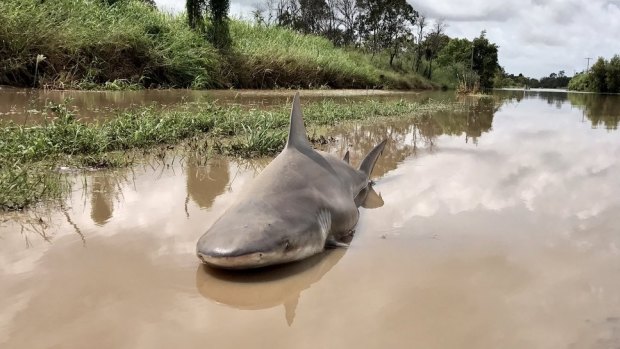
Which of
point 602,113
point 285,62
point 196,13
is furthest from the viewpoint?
point 285,62

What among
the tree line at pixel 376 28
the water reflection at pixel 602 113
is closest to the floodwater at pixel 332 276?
the water reflection at pixel 602 113

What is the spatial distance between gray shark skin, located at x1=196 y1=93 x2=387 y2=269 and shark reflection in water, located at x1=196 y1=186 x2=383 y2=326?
6 cm

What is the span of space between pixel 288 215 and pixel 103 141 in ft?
10.4

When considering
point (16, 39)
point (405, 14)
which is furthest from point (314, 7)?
point (16, 39)

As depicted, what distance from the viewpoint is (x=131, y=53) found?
13117 millimetres

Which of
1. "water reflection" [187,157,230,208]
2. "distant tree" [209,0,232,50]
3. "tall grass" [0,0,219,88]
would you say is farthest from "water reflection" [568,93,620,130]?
"distant tree" [209,0,232,50]

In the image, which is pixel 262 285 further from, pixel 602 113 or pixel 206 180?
pixel 602 113

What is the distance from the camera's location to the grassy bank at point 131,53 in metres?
10.3

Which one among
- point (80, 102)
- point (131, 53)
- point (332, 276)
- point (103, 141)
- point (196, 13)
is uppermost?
point (196, 13)

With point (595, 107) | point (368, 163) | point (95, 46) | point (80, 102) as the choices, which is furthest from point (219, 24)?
point (595, 107)

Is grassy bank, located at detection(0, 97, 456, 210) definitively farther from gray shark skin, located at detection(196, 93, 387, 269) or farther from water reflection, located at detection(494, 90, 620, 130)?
water reflection, located at detection(494, 90, 620, 130)

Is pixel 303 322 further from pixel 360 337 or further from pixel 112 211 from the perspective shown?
pixel 112 211

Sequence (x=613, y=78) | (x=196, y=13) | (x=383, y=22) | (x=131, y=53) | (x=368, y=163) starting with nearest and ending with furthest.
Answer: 1. (x=368, y=163)
2. (x=131, y=53)
3. (x=196, y=13)
4. (x=383, y=22)
5. (x=613, y=78)

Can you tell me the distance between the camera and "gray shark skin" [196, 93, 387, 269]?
227cm
